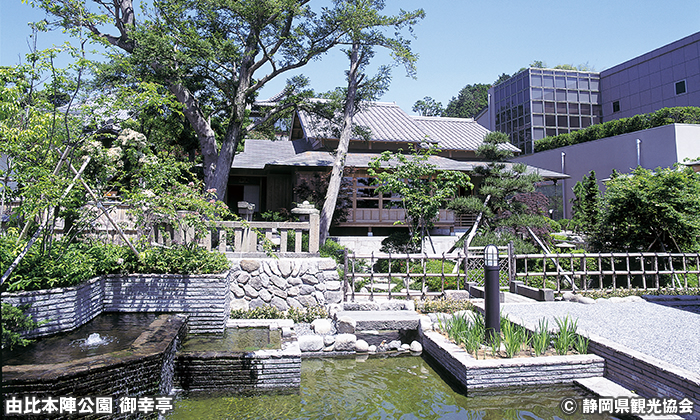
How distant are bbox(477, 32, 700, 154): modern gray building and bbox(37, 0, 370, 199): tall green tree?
64.2 feet

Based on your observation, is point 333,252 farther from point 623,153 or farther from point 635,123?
point 635,123

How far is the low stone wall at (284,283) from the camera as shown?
26.0ft

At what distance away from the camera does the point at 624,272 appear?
9461 millimetres

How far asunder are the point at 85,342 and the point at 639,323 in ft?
26.6

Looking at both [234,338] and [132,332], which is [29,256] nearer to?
[132,332]

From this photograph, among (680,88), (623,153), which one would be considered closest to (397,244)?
(623,153)

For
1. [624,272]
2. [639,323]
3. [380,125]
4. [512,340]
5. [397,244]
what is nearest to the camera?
[512,340]

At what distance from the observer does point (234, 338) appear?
250 inches

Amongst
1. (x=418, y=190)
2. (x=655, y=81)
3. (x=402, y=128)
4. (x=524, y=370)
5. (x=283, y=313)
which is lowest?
(x=524, y=370)

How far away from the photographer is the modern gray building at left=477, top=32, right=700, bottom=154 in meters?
25.8

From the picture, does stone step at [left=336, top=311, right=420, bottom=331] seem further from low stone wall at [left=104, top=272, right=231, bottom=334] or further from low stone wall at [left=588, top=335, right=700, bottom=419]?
low stone wall at [left=588, top=335, right=700, bottom=419]

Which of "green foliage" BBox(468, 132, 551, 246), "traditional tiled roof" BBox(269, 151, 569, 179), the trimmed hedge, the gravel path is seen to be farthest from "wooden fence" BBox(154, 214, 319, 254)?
the trimmed hedge

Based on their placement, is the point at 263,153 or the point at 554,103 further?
the point at 554,103

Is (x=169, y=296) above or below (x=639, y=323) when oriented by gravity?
above
